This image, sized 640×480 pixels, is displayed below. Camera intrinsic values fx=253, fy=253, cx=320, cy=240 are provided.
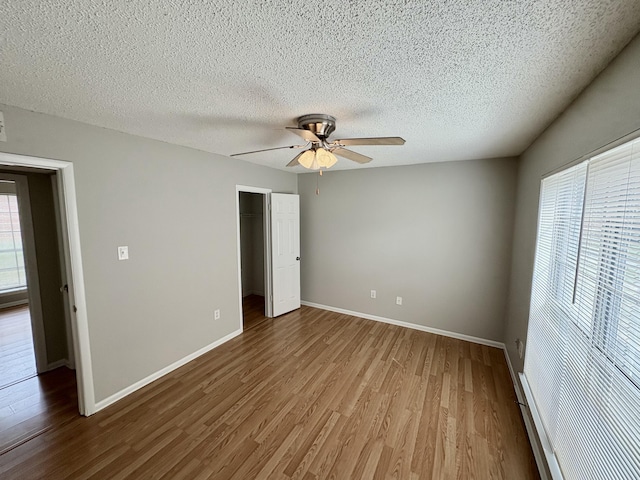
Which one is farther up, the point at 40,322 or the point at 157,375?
the point at 40,322

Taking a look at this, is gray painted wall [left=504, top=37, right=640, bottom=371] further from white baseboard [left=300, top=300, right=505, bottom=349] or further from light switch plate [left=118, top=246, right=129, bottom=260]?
light switch plate [left=118, top=246, right=129, bottom=260]

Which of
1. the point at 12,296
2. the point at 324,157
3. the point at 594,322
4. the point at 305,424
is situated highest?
the point at 324,157

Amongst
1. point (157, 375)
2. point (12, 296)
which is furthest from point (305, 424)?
point (12, 296)

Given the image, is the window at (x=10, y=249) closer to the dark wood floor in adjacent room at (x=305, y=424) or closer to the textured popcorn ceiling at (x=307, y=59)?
the dark wood floor in adjacent room at (x=305, y=424)

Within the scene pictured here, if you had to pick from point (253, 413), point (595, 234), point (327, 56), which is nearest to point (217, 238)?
point (253, 413)

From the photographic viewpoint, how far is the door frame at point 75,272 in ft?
6.19

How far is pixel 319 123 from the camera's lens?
1.77 meters

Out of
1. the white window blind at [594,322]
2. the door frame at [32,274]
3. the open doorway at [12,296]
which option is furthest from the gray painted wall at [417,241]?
the open doorway at [12,296]

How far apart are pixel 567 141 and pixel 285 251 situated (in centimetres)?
339

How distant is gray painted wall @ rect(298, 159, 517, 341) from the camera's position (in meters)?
3.14

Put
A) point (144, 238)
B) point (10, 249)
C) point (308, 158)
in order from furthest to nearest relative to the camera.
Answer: point (10, 249) → point (144, 238) → point (308, 158)

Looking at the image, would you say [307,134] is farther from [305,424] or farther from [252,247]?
[252,247]

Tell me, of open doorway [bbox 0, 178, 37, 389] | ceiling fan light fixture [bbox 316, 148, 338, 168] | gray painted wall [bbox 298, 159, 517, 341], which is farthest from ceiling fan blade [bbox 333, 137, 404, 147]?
open doorway [bbox 0, 178, 37, 389]

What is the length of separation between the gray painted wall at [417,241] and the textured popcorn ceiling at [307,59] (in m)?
1.39
